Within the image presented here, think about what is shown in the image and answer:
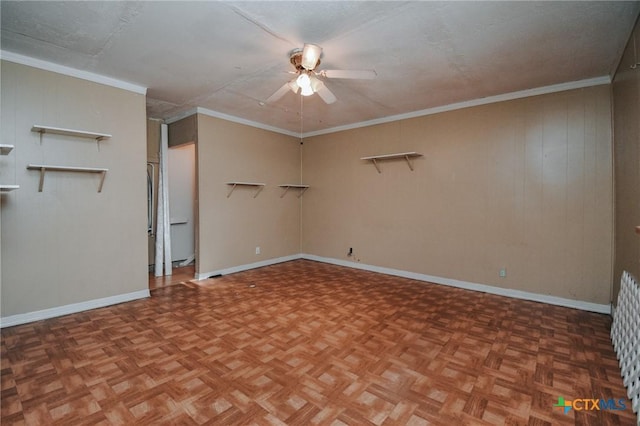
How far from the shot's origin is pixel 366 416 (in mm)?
1695

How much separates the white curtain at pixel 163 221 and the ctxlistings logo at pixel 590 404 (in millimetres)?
5115

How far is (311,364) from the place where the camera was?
88.2 inches

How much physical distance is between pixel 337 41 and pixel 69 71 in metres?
2.94

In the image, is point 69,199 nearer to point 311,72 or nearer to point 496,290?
point 311,72


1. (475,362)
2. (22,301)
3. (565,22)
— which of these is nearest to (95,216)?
(22,301)

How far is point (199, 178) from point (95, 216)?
151 centimetres

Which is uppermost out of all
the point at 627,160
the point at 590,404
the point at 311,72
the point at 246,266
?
the point at 311,72

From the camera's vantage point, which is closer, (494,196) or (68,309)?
(68,309)

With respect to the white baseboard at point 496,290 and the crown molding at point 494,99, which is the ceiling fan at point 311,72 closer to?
the crown molding at point 494,99

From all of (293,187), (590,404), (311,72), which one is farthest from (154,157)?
(590,404)

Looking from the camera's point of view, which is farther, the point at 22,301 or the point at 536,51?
the point at 22,301

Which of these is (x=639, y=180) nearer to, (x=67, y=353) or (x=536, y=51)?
(x=536, y=51)

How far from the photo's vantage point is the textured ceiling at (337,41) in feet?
7.10

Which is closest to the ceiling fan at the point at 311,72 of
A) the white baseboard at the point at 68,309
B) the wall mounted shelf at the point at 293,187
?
the wall mounted shelf at the point at 293,187
